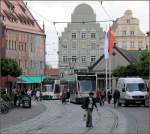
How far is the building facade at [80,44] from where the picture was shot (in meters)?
86.3

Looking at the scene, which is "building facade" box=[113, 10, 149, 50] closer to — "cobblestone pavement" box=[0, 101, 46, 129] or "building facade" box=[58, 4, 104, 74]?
"building facade" box=[58, 4, 104, 74]

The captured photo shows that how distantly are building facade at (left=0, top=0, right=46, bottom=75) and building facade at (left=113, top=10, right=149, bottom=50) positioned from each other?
13.7 m

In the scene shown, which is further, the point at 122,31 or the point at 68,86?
the point at 122,31

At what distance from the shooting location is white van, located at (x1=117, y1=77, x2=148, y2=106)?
48.5 m

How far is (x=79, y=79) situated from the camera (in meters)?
56.0

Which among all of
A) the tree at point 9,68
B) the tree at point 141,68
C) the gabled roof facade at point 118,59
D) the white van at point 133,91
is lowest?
the white van at point 133,91

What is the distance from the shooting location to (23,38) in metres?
96.4

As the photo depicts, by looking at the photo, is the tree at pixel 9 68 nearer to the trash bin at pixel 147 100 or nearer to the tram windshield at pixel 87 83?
the tram windshield at pixel 87 83

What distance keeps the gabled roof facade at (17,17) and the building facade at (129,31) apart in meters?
14.1

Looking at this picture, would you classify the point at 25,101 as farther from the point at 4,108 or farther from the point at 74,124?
the point at 74,124

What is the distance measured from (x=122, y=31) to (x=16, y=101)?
58.1m

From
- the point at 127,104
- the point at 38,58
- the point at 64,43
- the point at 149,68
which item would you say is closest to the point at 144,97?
the point at 127,104

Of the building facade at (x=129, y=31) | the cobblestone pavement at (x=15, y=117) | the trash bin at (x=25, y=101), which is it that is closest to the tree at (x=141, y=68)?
the building facade at (x=129, y=31)

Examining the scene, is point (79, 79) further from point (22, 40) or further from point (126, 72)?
point (22, 40)
